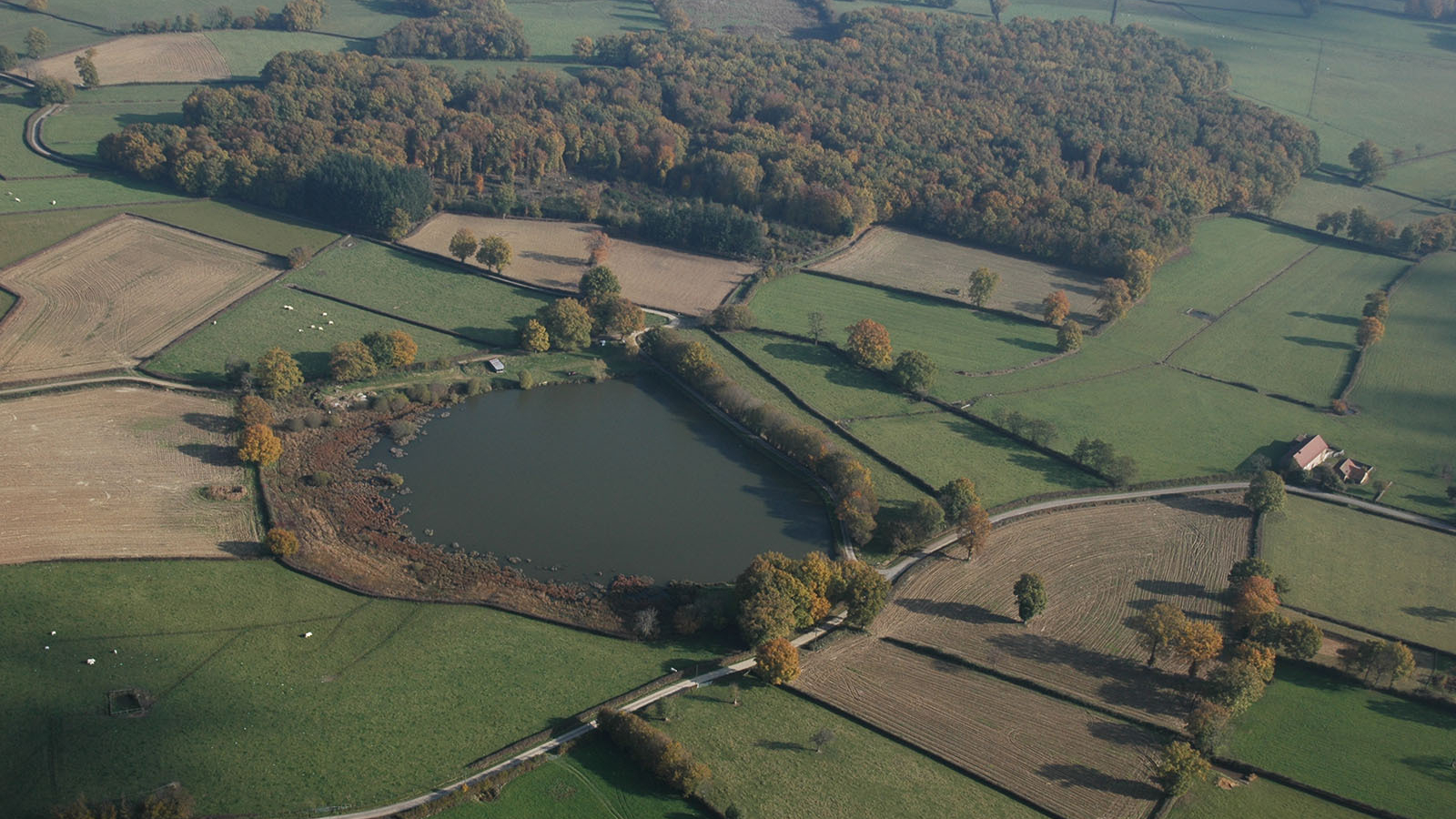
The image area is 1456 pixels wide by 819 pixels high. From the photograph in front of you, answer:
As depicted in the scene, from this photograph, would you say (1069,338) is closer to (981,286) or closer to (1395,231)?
(981,286)

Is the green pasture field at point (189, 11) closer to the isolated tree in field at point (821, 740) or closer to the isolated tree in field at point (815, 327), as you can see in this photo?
the isolated tree in field at point (815, 327)

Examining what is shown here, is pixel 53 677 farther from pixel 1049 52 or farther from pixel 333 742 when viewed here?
pixel 1049 52

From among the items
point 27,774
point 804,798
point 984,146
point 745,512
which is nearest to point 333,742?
point 27,774

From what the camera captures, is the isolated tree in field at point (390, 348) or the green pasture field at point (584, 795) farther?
the isolated tree in field at point (390, 348)

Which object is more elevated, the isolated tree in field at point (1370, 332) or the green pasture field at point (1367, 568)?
the isolated tree in field at point (1370, 332)

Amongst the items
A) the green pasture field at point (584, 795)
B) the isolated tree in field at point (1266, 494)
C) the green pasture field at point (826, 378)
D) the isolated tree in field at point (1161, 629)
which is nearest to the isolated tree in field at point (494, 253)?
the green pasture field at point (826, 378)

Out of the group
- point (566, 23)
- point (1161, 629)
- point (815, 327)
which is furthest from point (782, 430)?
point (566, 23)

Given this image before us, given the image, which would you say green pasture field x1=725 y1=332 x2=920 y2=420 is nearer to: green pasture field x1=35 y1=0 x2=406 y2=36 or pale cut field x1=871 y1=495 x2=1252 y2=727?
pale cut field x1=871 y1=495 x2=1252 y2=727
